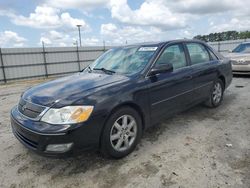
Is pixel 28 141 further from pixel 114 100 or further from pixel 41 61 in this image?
pixel 41 61

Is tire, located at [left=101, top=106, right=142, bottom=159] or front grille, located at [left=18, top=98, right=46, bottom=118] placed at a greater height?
front grille, located at [left=18, top=98, right=46, bottom=118]

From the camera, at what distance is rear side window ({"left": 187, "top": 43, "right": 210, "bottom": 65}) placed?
4.43 meters

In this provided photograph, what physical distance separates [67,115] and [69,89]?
49cm

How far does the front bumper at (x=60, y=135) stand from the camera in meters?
2.56

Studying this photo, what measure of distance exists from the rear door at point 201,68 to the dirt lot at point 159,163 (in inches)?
28.4

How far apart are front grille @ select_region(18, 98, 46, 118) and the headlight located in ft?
0.46

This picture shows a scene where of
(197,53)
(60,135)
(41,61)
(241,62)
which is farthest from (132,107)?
(41,61)

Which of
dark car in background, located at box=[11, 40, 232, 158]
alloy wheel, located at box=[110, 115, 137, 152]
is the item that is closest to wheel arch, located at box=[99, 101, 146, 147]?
dark car in background, located at box=[11, 40, 232, 158]

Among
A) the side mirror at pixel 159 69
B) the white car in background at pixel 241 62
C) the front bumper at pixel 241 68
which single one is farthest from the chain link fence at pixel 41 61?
the side mirror at pixel 159 69

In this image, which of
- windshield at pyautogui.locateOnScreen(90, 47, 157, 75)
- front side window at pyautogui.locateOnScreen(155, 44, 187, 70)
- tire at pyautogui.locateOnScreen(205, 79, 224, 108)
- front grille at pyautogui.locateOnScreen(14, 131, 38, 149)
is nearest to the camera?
front grille at pyautogui.locateOnScreen(14, 131, 38, 149)

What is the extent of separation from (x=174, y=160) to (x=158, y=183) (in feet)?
1.82

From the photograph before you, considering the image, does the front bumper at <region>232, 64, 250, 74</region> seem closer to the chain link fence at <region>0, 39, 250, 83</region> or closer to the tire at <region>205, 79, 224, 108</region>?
the tire at <region>205, 79, 224, 108</region>

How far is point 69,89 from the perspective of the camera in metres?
3.00

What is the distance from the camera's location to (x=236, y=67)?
9008 mm
